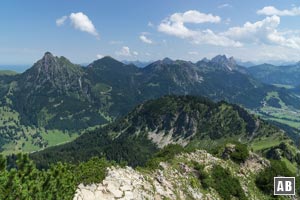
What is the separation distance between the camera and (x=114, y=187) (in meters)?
56.6

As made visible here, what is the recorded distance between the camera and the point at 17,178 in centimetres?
3797

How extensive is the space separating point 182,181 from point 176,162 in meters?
7.08

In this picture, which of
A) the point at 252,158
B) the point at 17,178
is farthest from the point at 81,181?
the point at 252,158

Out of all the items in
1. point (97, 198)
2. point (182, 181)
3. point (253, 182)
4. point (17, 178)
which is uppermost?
point (17, 178)

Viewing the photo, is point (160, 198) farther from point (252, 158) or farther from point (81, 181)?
point (252, 158)

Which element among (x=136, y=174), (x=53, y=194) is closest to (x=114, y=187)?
(x=136, y=174)

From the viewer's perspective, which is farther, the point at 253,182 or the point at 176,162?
the point at 253,182

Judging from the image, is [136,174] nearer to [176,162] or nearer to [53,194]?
[176,162]

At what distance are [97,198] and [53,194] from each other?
9.46 metres

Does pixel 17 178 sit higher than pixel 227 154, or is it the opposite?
pixel 17 178

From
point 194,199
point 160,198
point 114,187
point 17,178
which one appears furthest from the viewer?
point 194,199

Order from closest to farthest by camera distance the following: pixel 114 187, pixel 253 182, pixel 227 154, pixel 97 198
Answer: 1. pixel 97 198
2. pixel 114 187
3. pixel 253 182
4. pixel 227 154

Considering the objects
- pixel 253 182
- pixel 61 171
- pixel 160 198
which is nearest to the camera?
pixel 61 171

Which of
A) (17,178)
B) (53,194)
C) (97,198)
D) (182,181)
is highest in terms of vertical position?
(17,178)
